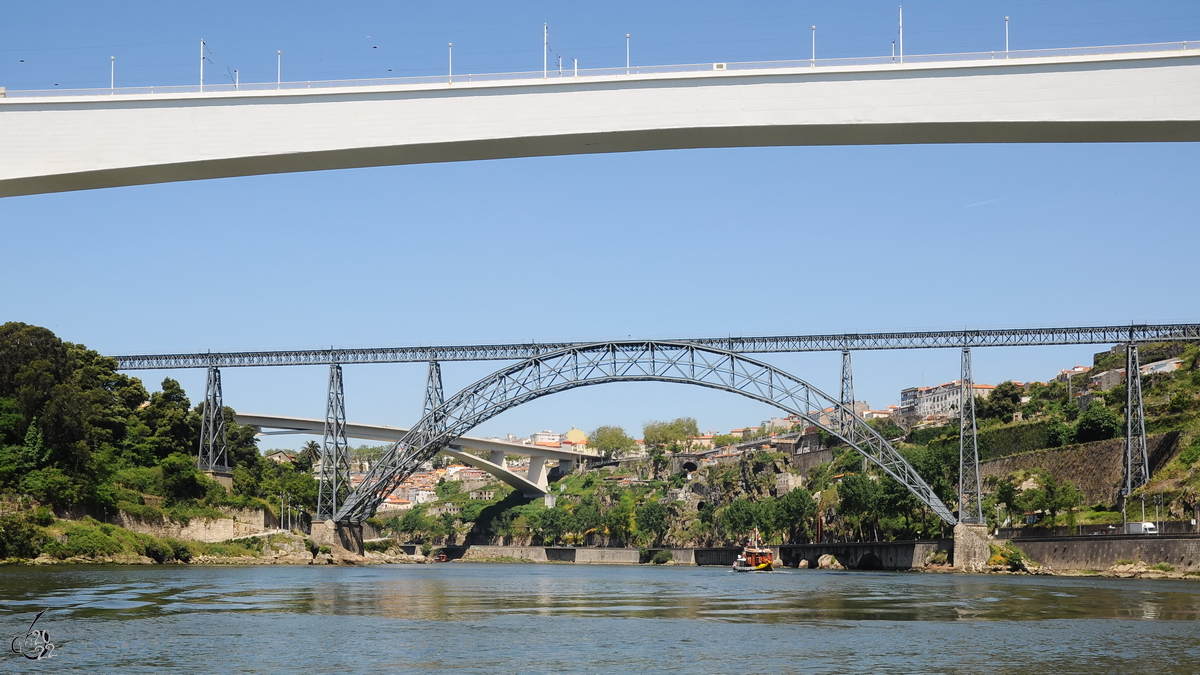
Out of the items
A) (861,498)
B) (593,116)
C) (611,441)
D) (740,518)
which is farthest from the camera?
(611,441)

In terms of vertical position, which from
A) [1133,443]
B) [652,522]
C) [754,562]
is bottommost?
[652,522]

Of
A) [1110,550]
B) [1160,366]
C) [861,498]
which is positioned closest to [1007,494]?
[861,498]

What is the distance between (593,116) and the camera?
545cm

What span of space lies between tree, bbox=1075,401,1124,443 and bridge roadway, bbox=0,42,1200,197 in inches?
1831

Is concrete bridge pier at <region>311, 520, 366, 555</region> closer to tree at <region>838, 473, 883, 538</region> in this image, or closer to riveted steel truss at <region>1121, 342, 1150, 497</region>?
tree at <region>838, 473, 883, 538</region>

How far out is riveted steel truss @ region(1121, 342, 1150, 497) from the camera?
41781mm

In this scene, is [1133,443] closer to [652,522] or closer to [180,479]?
[180,479]

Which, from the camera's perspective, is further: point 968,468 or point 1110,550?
point 968,468

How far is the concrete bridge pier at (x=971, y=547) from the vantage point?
45625mm

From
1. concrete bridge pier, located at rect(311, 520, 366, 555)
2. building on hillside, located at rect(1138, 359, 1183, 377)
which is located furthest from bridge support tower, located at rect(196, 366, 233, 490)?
building on hillside, located at rect(1138, 359, 1183, 377)

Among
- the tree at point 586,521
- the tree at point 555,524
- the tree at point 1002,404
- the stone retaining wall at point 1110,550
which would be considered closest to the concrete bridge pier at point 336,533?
the stone retaining wall at point 1110,550

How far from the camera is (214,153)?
5.51 metres

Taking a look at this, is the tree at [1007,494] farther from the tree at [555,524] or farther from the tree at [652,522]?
the tree at [555,524]

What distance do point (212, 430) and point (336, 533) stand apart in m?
8.18
